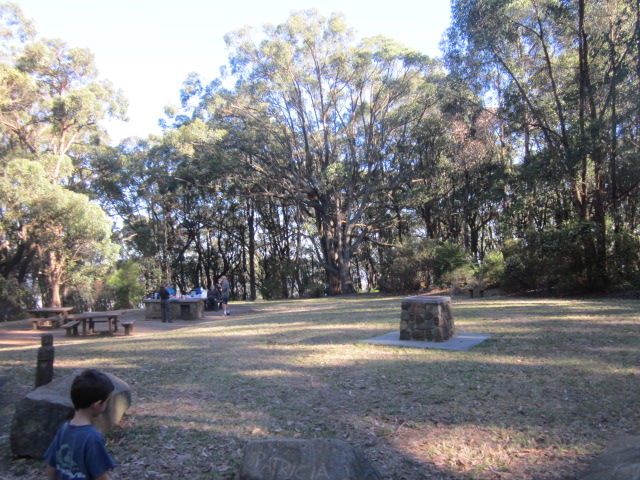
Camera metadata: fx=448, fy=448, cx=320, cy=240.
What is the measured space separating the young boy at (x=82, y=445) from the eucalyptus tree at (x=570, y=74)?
16.4 meters

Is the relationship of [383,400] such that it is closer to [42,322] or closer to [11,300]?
[42,322]

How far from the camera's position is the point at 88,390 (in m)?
2.31

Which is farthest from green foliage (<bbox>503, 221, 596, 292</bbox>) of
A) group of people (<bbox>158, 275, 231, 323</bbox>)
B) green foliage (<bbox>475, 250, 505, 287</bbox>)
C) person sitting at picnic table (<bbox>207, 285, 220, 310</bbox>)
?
person sitting at picnic table (<bbox>207, 285, 220, 310</bbox>)

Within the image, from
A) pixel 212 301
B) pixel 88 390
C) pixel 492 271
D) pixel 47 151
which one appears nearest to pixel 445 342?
pixel 88 390

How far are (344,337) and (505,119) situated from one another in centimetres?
1343

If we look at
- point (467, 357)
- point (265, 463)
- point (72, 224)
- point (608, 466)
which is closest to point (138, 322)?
point (72, 224)

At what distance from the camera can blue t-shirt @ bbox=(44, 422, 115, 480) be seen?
2.22 metres

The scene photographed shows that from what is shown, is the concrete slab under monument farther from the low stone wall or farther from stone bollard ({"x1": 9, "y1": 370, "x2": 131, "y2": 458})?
stone bollard ({"x1": 9, "y1": 370, "x2": 131, "y2": 458})

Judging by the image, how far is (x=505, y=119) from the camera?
18.2m

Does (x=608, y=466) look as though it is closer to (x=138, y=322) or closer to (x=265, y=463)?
(x=265, y=463)

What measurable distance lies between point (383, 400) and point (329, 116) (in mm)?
23799

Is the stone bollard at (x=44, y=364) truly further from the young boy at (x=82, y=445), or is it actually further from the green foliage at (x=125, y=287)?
the green foliage at (x=125, y=287)

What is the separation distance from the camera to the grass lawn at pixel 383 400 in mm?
3709

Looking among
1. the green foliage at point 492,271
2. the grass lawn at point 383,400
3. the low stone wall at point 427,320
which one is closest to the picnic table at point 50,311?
the grass lawn at point 383,400
